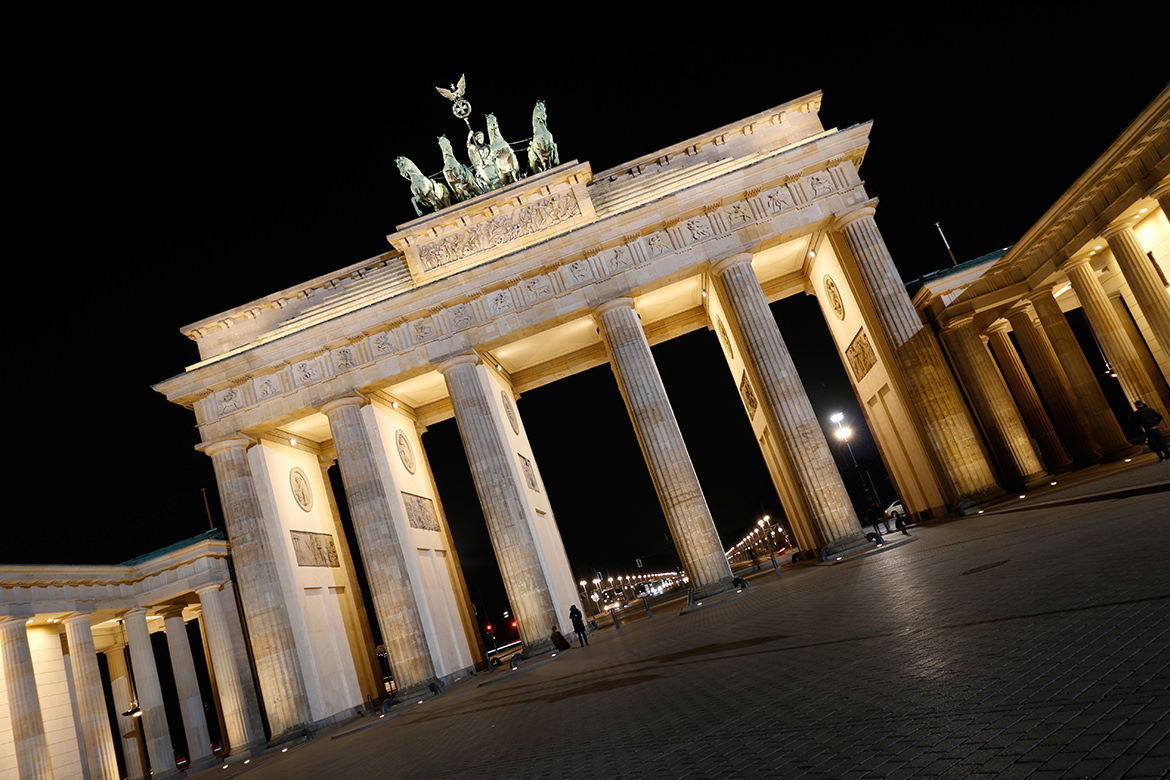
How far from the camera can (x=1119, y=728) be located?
2725 millimetres

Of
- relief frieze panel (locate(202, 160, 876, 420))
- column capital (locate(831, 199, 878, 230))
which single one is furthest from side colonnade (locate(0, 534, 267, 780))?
column capital (locate(831, 199, 878, 230))

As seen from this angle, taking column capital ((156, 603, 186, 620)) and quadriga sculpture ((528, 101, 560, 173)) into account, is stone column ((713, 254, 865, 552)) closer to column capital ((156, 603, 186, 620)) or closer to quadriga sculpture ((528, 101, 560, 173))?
quadriga sculpture ((528, 101, 560, 173))

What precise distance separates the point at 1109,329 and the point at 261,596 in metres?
29.4

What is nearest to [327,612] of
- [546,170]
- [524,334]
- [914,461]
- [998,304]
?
[524,334]

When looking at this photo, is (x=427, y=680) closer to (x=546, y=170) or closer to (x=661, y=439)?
(x=661, y=439)

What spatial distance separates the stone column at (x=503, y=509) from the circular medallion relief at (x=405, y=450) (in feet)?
17.0

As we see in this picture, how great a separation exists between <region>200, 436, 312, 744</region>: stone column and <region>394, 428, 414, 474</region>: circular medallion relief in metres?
5.59

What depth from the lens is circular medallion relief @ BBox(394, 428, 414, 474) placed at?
28.9m

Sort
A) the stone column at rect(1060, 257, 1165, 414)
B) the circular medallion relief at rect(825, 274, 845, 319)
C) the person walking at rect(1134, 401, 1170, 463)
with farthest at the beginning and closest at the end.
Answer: the circular medallion relief at rect(825, 274, 845, 319) → the stone column at rect(1060, 257, 1165, 414) → the person walking at rect(1134, 401, 1170, 463)

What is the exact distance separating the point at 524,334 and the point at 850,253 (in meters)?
11.7

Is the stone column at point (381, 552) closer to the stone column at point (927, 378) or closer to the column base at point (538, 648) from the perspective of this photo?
the column base at point (538, 648)

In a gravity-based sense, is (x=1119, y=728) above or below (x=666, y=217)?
below

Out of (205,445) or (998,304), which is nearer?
(998,304)

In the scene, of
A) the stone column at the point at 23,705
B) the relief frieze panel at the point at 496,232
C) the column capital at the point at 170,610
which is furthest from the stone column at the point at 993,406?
the column capital at the point at 170,610
